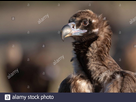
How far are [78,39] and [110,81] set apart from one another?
0.86m

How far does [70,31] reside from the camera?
370cm

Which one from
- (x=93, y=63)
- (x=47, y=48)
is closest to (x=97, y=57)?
(x=93, y=63)

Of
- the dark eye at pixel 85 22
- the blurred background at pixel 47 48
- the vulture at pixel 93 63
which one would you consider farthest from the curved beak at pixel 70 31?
the blurred background at pixel 47 48

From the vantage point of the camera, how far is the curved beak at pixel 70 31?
3.65 meters

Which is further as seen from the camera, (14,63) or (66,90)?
(14,63)

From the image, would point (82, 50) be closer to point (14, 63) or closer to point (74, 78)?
point (74, 78)

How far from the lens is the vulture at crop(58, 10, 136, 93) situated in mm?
3205

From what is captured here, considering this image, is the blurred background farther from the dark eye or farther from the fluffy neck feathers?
the fluffy neck feathers

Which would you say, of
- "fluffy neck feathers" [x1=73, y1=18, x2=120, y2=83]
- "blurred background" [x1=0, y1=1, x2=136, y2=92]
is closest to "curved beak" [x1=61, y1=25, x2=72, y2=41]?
"fluffy neck feathers" [x1=73, y1=18, x2=120, y2=83]

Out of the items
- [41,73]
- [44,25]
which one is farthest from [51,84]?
[44,25]

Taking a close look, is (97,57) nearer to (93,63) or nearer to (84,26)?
(93,63)

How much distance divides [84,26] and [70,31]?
25cm

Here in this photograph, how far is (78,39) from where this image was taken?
3.77 metres

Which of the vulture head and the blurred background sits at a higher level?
the vulture head
